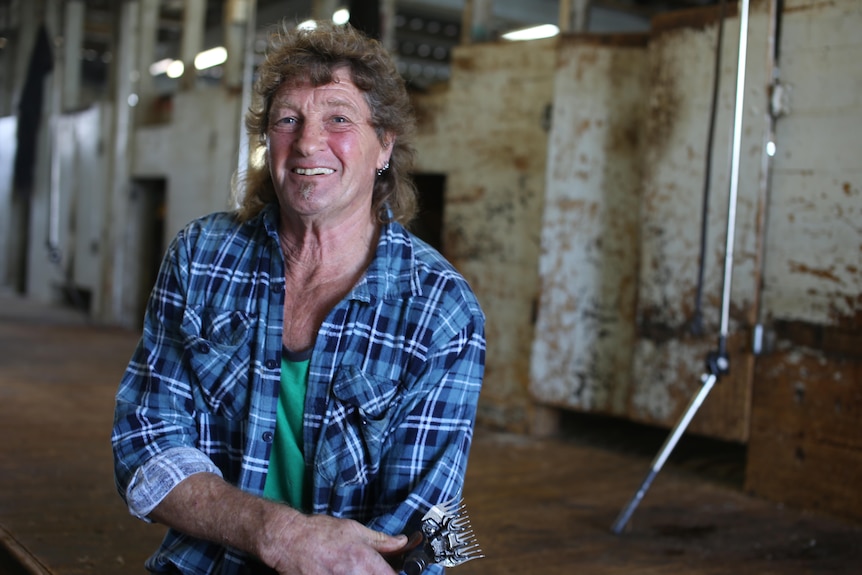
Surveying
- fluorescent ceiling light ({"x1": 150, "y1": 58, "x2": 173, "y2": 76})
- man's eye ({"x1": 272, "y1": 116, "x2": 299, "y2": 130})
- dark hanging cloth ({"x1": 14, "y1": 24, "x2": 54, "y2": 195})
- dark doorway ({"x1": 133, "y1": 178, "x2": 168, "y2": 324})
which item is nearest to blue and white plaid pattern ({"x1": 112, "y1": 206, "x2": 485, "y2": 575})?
man's eye ({"x1": 272, "y1": 116, "x2": 299, "y2": 130})

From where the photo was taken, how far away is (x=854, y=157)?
328 cm

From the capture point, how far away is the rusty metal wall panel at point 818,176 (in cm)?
328

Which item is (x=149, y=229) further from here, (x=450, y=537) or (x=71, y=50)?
(x=450, y=537)

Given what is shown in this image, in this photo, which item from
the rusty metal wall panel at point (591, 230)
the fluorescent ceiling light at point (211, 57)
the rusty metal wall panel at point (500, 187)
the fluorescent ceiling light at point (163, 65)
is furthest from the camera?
the fluorescent ceiling light at point (163, 65)

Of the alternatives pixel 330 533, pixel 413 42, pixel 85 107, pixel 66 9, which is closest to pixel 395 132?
pixel 330 533

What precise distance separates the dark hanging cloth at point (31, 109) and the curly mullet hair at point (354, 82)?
26.0 feet

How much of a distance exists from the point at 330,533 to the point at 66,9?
1007 centimetres

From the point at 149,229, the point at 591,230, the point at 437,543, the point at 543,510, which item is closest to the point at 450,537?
the point at 437,543

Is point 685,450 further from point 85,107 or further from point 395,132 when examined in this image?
point 85,107

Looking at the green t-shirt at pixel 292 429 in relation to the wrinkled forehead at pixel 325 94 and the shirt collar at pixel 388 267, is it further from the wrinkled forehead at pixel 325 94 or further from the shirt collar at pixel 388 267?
the wrinkled forehead at pixel 325 94

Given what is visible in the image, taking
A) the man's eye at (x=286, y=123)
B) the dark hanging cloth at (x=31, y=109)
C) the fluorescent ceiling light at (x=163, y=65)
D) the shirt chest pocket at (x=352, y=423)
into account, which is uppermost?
the fluorescent ceiling light at (x=163, y=65)

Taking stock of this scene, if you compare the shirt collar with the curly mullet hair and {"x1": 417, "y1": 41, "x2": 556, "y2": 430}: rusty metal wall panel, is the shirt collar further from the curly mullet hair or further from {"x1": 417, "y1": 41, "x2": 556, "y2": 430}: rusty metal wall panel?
{"x1": 417, "y1": 41, "x2": 556, "y2": 430}: rusty metal wall panel

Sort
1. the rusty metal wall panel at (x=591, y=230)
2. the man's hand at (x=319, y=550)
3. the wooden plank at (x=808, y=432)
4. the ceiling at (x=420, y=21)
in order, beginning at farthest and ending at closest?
the ceiling at (x=420, y=21)
the rusty metal wall panel at (x=591, y=230)
the wooden plank at (x=808, y=432)
the man's hand at (x=319, y=550)

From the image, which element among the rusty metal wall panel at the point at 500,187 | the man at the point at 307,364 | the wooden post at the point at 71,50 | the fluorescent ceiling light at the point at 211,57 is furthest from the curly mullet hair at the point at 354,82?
the fluorescent ceiling light at the point at 211,57
